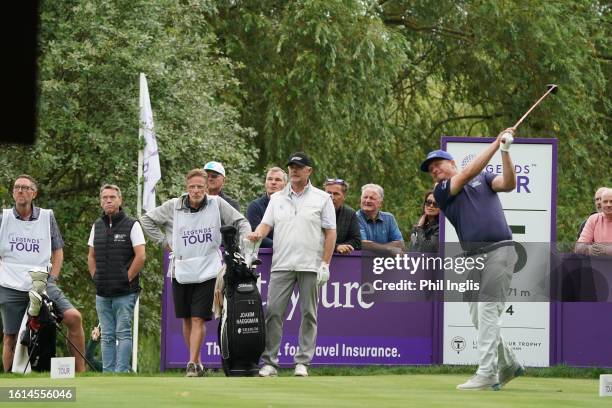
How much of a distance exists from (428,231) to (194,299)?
9.67 feet

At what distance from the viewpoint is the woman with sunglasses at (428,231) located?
14648mm

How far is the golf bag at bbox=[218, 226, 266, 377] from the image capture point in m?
12.5

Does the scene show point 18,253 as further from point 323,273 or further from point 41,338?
point 323,273

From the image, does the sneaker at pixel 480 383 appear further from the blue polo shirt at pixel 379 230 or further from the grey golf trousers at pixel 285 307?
the blue polo shirt at pixel 379 230

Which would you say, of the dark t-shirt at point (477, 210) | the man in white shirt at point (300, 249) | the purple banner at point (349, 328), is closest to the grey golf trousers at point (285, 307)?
the man in white shirt at point (300, 249)

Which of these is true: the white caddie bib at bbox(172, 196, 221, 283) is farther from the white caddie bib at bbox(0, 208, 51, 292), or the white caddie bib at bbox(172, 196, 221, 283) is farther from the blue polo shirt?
the blue polo shirt

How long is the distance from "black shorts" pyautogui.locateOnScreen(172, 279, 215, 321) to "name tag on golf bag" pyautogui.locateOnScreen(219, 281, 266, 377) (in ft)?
0.79

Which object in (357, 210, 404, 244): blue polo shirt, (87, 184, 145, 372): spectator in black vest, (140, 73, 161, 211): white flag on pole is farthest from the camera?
(140, 73, 161, 211): white flag on pole

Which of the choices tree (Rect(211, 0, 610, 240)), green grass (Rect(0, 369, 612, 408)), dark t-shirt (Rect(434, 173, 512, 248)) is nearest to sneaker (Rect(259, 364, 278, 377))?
green grass (Rect(0, 369, 612, 408))

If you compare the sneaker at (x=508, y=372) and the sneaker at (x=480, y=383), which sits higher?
the sneaker at (x=508, y=372)

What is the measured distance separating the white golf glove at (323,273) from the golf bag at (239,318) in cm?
69

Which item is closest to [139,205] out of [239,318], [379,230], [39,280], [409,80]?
[379,230]

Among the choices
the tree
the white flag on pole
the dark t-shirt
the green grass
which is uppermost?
the tree

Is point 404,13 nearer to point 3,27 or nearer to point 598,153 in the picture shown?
point 598,153
